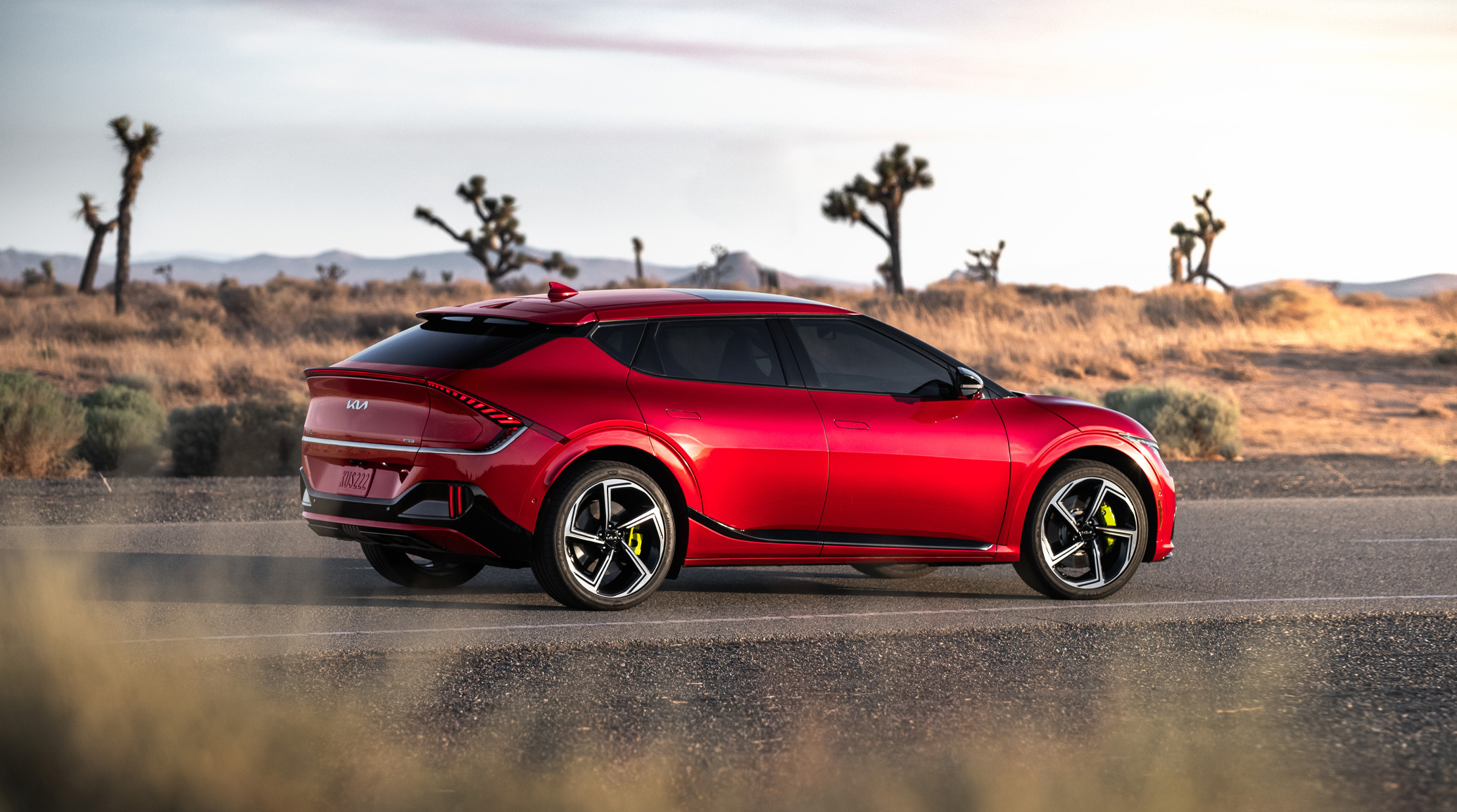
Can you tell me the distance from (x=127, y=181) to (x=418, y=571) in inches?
1580

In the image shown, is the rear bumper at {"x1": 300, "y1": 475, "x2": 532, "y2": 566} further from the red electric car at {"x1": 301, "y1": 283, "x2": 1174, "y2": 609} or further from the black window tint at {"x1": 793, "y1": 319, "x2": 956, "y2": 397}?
the black window tint at {"x1": 793, "y1": 319, "x2": 956, "y2": 397}

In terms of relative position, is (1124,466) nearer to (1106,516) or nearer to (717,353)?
(1106,516)

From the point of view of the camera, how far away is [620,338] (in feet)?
24.7

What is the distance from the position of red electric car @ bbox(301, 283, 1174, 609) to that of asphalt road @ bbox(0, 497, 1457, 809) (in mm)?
327

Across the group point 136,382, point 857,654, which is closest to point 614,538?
point 857,654

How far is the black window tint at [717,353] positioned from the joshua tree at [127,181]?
130 feet

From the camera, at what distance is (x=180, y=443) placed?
18.1m

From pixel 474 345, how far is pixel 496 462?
700mm

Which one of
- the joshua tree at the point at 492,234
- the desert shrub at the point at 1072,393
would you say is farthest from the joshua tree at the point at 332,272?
the desert shrub at the point at 1072,393

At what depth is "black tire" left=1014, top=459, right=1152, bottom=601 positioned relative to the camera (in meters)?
8.12

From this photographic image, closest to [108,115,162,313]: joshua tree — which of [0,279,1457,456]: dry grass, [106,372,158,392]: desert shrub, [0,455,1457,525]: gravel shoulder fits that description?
[0,279,1457,456]: dry grass

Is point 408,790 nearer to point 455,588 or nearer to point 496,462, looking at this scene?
point 496,462

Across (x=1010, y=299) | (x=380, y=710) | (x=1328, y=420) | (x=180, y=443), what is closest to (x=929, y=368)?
(x=380, y=710)

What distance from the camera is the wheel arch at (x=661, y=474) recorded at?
7230 mm
